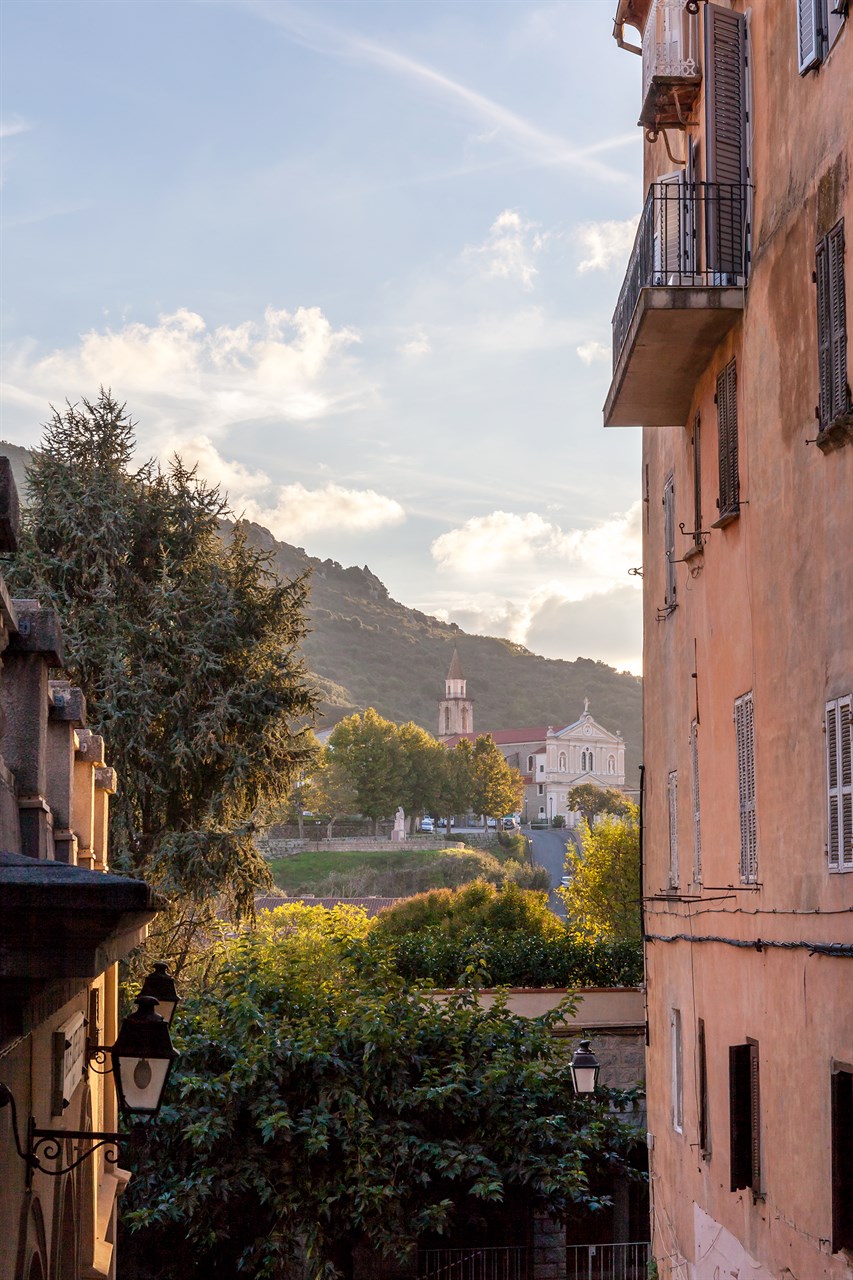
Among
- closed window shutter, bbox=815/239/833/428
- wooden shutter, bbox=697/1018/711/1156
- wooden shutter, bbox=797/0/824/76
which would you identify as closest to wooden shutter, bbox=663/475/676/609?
wooden shutter, bbox=697/1018/711/1156

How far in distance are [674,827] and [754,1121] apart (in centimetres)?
434

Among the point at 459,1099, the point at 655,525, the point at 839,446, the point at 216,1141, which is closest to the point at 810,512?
the point at 839,446

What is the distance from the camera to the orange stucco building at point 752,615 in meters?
8.45

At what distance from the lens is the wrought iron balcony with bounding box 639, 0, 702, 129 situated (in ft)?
38.6

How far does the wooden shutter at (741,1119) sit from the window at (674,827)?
12.2 ft

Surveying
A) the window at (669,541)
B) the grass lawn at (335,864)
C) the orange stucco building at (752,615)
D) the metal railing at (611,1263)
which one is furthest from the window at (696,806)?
the grass lawn at (335,864)

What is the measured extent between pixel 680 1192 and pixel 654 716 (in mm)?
5017

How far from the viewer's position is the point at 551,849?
10625cm

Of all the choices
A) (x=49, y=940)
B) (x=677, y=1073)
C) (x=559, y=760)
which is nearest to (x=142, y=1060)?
(x=49, y=940)

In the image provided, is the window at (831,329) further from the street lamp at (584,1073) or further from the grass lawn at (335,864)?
the grass lawn at (335,864)

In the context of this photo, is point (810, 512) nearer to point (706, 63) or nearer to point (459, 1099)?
point (706, 63)

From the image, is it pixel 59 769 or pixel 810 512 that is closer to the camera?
pixel 59 769

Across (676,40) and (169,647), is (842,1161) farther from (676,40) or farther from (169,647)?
(169,647)

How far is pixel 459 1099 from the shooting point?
16062 mm
